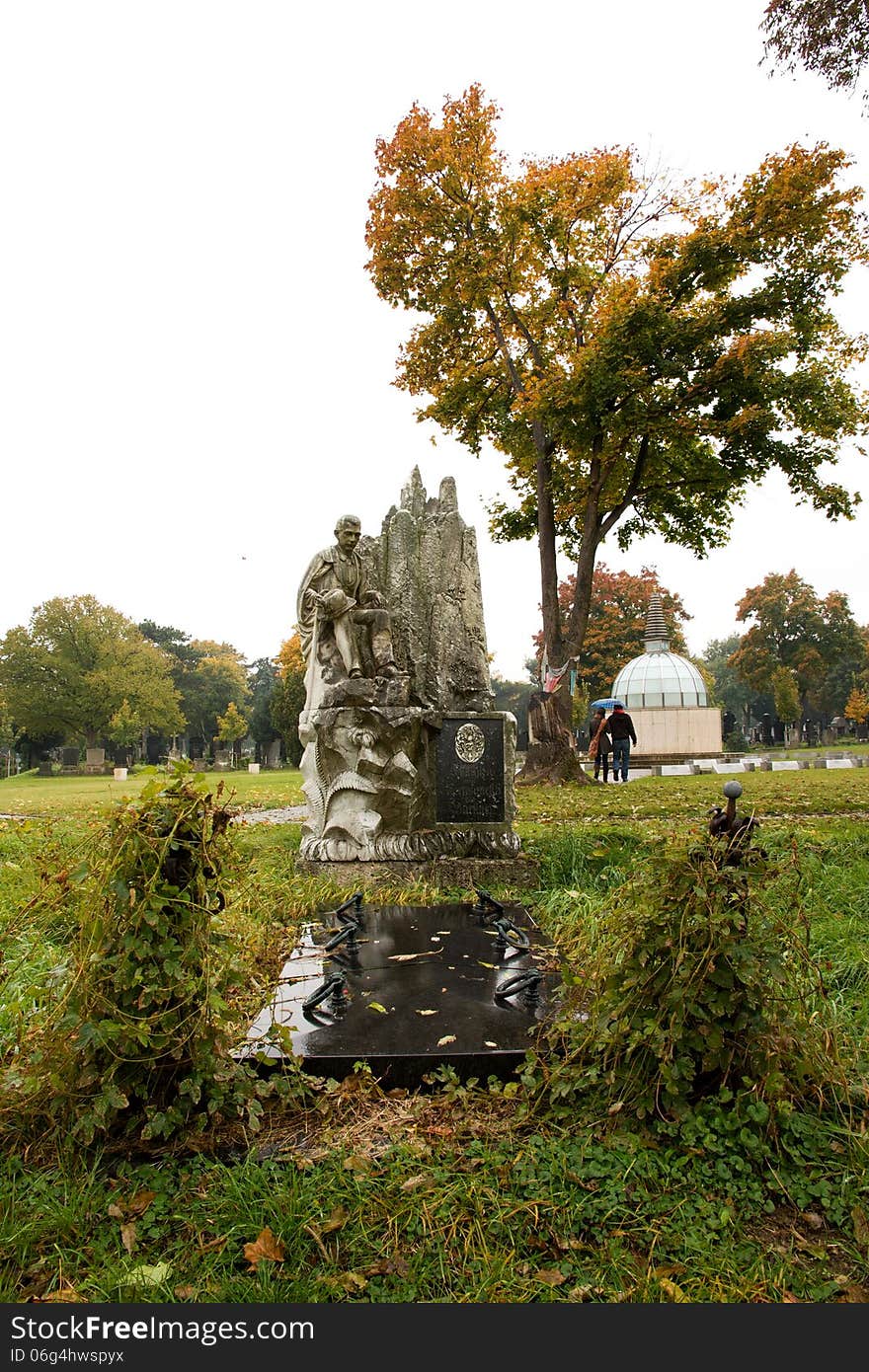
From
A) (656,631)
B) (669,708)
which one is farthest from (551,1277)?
(656,631)

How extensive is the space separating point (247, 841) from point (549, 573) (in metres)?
10.3

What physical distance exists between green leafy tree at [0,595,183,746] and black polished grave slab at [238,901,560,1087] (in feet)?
142

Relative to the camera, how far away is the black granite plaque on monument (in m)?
7.06

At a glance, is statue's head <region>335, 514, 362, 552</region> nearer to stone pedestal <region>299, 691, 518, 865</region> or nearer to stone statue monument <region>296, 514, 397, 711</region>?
stone statue monument <region>296, 514, 397, 711</region>

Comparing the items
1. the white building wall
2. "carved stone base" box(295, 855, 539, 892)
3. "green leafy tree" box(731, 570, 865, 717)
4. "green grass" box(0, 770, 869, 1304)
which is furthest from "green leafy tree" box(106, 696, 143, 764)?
"green grass" box(0, 770, 869, 1304)

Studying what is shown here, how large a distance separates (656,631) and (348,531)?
2893 cm

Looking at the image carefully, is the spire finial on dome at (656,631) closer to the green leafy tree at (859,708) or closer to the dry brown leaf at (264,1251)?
the green leafy tree at (859,708)

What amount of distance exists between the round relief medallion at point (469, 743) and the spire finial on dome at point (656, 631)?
2797 cm

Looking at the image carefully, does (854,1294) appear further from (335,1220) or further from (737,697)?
(737,697)

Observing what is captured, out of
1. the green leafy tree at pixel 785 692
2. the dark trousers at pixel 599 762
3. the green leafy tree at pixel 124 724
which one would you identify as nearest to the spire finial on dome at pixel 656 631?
the green leafy tree at pixel 785 692

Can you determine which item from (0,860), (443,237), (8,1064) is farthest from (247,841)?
(443,237)

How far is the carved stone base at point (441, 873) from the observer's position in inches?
255

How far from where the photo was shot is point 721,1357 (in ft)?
5.56

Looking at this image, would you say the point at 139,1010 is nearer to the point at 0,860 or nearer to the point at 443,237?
the point at 0,860
